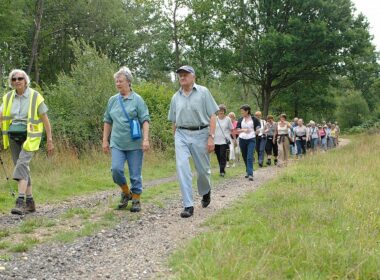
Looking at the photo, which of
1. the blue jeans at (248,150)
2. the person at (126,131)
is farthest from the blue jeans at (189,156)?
the blue jeans at (248,150)

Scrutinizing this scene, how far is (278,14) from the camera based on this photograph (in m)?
32.6

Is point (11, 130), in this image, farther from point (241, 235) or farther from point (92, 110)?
point (92, 110)

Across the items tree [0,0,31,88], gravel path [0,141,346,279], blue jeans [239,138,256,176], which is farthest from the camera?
tree [0,0,31,88]

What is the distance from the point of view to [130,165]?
678cm

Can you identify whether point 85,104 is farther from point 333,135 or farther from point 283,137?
point 333,135

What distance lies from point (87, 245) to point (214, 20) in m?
31.4

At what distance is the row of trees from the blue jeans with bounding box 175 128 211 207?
811 inches

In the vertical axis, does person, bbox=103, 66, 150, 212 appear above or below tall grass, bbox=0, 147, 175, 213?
above

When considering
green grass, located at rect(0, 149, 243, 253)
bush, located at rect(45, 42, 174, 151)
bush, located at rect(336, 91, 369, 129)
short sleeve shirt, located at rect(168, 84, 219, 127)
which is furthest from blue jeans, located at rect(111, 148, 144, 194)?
bush, located at rect(336, 91, 369, 129)

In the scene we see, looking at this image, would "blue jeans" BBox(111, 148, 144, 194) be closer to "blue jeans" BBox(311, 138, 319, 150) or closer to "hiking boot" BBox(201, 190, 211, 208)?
"hiking boot" BBox(201, 190, 211, 208)

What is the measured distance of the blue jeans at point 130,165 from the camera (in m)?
6.62

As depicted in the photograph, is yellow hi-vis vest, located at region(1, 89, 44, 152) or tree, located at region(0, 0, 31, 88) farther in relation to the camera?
tree, located at region(0, 0, 31, 88)

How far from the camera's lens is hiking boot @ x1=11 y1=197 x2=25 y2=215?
6.54 metres

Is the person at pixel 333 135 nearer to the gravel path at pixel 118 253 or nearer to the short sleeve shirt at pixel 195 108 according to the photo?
the short sleeve shirt at pixel 195 108
